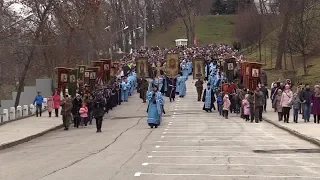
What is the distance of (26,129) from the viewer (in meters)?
29.8

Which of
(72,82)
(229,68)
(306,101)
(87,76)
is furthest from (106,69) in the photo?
(306,101)

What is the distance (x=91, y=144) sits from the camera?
878 inches

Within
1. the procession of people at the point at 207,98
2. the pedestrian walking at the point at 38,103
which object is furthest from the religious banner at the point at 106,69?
the pedestrian walking at the point at 38,103

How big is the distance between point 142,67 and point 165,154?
39.2 metres

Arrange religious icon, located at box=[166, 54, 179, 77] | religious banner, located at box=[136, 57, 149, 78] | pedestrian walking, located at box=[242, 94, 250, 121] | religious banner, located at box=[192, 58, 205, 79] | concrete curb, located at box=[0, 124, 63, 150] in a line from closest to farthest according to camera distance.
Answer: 1. concrete curb, located at box=[0, 124, 63, 150]
2. pedestrian walking, located at box=[242, 94, 250, 121]
3. religious banner, located at box=[192, 58, 205, 79]
4. religious icon, located at box=[166, 54, 179, 77]
5. religious banner, located at box=[136, 57, 149, 78]

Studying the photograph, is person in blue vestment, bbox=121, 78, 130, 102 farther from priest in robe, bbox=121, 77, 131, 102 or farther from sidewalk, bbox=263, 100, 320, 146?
sidewalk, bbox=263, 100, 320, 146

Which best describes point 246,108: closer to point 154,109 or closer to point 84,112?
point 154,109

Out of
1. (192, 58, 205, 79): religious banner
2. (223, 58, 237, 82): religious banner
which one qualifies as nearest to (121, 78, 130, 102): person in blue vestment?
(192, 58, 205, 79): religious banner

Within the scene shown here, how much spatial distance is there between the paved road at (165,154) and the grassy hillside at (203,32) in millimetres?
90554

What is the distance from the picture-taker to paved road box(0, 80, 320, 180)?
555 inches

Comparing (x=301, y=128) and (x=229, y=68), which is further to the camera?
(x=229, y=68)

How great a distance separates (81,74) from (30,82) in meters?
19.6

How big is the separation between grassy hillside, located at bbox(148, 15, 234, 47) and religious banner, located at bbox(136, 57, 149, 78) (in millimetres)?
60382

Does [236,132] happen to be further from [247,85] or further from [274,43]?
[274,43]
